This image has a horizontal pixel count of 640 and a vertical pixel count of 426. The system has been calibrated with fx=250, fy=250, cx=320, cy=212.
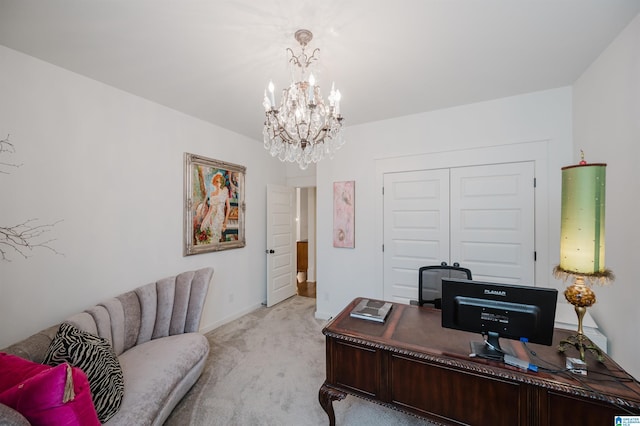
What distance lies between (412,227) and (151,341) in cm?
306

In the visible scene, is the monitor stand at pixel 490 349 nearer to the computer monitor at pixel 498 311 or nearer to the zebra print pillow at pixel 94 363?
the computer monitor at pixel 498 311

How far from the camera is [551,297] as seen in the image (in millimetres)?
1299

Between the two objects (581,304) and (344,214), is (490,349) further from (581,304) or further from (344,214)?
(344,214)

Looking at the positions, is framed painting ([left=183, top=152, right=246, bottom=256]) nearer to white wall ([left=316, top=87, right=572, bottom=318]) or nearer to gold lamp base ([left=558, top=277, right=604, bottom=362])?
white wall ([left=316, top=87, right=572, bottom=318])

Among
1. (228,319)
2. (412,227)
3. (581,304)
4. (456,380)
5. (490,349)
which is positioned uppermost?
(412,227)

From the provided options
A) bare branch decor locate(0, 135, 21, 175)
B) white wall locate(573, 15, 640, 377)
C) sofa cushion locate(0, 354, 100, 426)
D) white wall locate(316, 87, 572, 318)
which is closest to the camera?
sofa cushion locate(0, 354, 100, 426)

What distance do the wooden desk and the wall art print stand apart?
179cm

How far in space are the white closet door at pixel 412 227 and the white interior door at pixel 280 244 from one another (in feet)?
6.32

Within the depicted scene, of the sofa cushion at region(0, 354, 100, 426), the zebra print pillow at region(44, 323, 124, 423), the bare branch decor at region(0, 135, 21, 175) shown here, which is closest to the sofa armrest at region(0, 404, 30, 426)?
the sofa cushion at region(0, 354, 100, 426)

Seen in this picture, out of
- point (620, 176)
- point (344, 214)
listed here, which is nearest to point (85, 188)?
point (344, 214)

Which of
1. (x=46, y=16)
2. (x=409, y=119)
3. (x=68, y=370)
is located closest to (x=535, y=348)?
(x=68, y=370)

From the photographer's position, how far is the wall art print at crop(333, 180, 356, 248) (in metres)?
3.61

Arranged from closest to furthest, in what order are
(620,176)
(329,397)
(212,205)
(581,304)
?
(581,304) < (329,397) < (620,176) < (212,205)

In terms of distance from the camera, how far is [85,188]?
2260 millimetres
